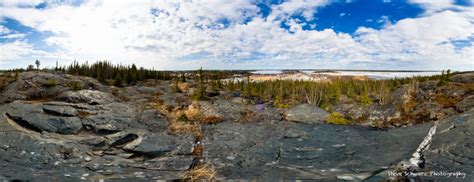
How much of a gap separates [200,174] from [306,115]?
8451mm

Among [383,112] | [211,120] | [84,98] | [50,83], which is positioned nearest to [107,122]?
[84,98]

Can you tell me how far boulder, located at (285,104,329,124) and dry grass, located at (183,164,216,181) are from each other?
7.04 m

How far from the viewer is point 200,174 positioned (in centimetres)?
854

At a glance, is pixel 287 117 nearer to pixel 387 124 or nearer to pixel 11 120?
pixel 387 124

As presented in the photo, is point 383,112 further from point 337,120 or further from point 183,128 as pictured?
point 183,128

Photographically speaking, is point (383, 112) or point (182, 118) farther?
point (383, 112)

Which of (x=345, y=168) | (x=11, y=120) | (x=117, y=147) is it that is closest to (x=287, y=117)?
(x=345, y=168)

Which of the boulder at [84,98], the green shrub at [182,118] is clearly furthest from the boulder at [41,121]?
the green shrub at [182,118]

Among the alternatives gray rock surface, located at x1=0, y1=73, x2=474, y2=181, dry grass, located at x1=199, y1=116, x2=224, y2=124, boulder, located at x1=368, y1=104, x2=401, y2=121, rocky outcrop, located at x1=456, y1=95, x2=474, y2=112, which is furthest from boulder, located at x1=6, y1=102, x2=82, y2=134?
rocky outcrop, located at x1=456, y1=95, x2=474, y2=112

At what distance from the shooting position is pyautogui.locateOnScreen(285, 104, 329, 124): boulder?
15.2 metres

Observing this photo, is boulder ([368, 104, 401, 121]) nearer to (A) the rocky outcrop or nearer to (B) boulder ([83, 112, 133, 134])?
(A) the rocky outcrop

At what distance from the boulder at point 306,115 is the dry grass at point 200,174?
7.04 metres

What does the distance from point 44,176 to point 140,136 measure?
11.1ft

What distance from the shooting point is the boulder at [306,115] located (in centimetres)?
1519
